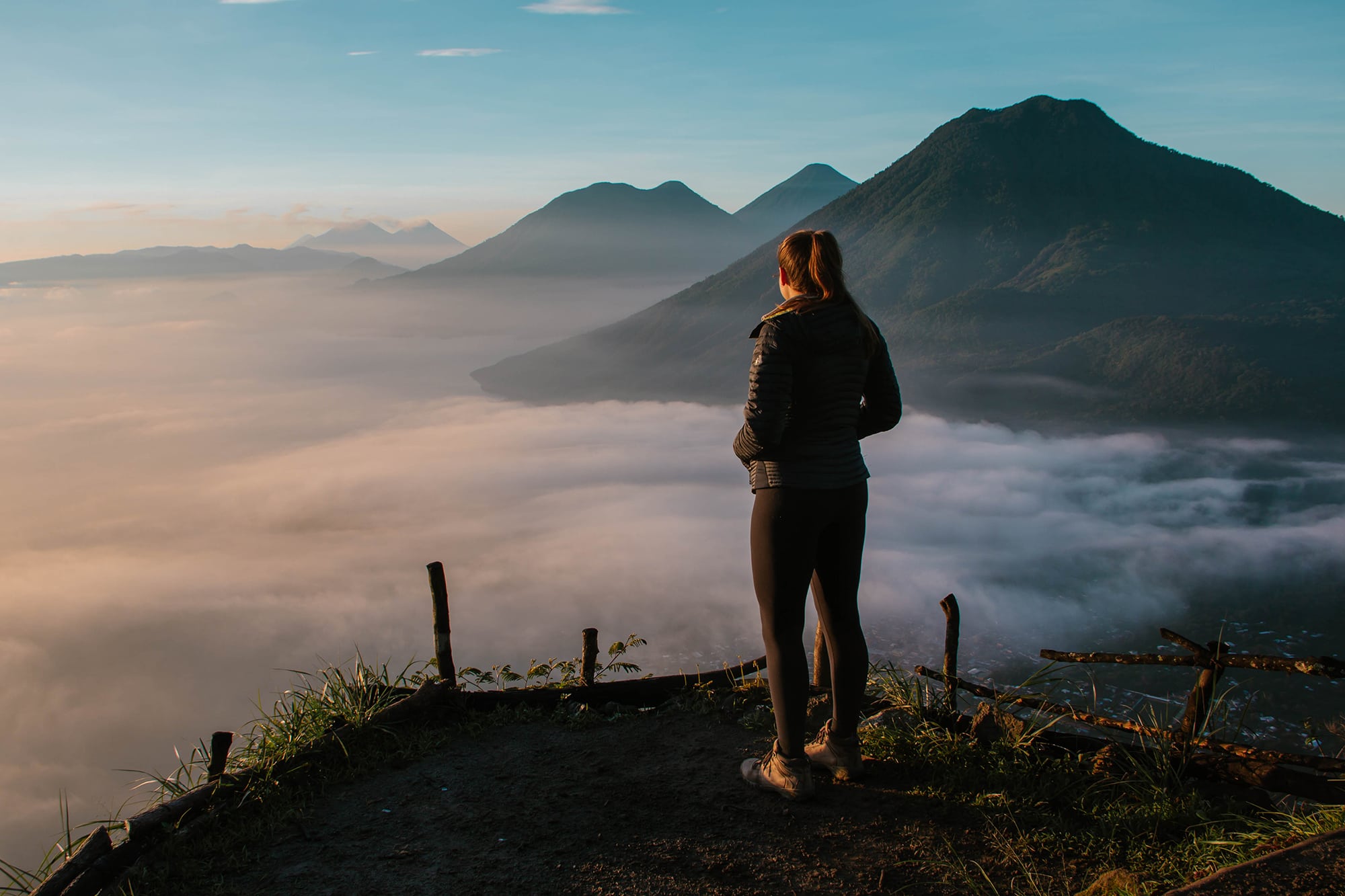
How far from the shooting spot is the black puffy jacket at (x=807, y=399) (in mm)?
2756

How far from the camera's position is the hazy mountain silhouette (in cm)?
15550

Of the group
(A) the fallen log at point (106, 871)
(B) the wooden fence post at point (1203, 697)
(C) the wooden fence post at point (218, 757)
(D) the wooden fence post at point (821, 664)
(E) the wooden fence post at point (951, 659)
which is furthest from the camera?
(D) the wooden fence post at point (821, 664)

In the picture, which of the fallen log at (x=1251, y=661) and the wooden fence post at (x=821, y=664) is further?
the wooden fence post at (x=821, y=664)

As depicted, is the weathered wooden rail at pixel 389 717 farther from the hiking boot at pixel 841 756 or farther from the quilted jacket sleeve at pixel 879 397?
the quilted jacket sleeve at pixel 879 397

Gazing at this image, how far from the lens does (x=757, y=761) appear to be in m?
3.51

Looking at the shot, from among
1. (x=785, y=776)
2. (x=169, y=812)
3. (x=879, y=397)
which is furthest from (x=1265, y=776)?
(x=169, y=812)

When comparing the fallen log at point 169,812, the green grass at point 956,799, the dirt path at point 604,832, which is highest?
the fallen log at point 169,812

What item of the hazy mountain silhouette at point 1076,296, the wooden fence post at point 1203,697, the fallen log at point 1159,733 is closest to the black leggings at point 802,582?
the fallen log at point 1159,733

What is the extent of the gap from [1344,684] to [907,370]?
120 m

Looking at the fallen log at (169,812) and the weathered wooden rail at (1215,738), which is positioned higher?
the weathered wooden rail at (1215,738)

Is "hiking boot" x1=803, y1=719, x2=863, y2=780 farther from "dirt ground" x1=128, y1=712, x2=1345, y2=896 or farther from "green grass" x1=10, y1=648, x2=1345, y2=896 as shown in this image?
A: "green grass" x1=10, y1=648, x2=1345, y2=896

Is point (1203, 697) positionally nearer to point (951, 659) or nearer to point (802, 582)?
point (951, 659)

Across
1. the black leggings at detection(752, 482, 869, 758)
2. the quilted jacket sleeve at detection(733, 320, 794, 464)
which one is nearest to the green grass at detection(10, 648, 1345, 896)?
the black leggings at detection(752, 482, 869, 758)

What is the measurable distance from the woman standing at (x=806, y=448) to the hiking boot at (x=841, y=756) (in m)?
0.36
